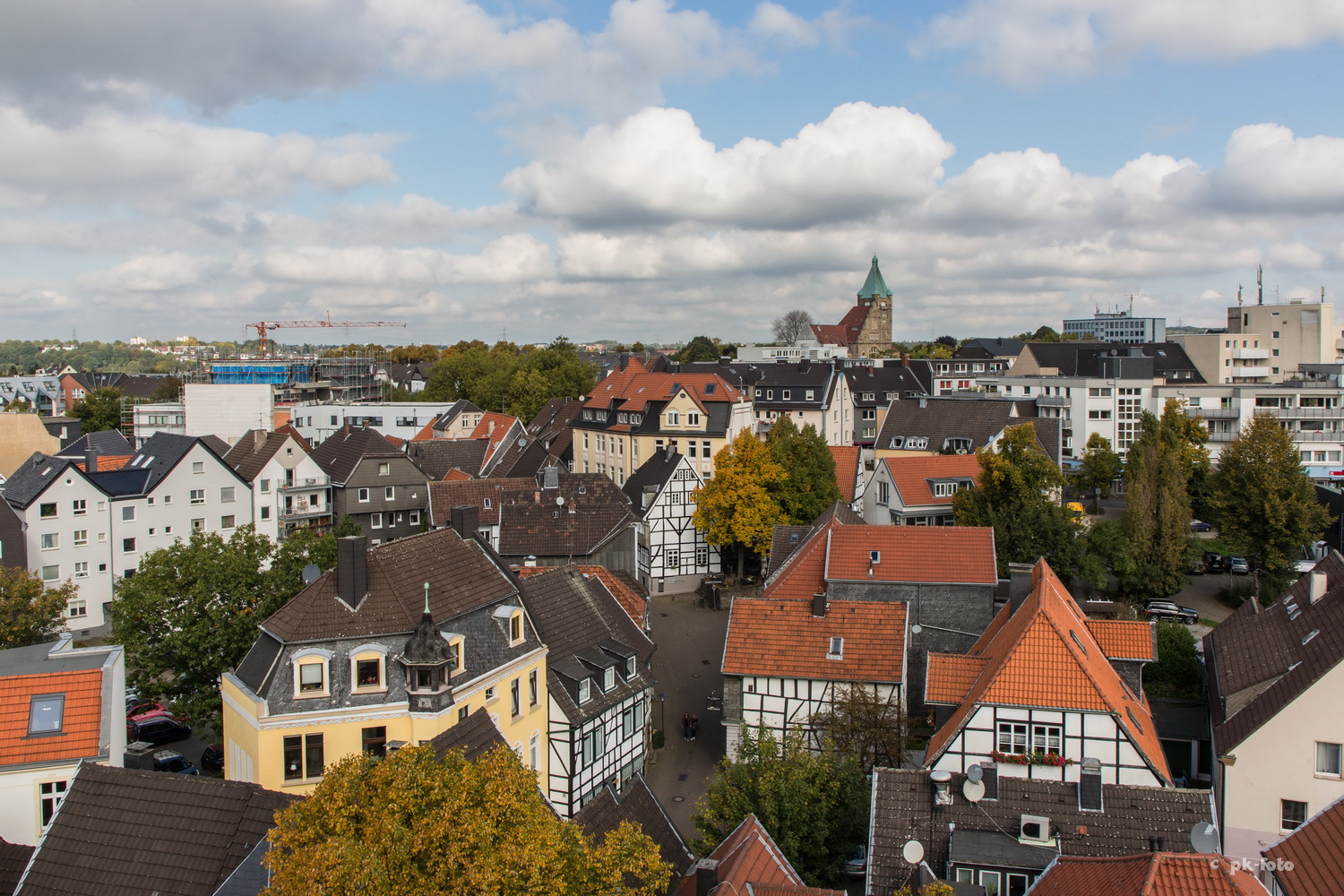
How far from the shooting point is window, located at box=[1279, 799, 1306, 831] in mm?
23828

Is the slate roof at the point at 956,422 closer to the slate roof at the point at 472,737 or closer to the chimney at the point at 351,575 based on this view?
the chimney at the point at 351,575

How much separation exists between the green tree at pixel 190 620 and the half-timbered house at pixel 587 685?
9.51 meters

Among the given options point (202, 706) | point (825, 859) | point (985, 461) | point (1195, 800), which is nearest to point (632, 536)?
point (985, 461)

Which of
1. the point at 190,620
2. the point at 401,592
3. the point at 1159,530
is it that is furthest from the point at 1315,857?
the point at 1159,530

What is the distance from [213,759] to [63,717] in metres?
12.9

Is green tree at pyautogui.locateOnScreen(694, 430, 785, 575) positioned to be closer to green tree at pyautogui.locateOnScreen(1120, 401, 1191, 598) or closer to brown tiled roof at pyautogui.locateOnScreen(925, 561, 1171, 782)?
green tree at pyautogui.locateOnScreen(1120, 401, 1191, 598)

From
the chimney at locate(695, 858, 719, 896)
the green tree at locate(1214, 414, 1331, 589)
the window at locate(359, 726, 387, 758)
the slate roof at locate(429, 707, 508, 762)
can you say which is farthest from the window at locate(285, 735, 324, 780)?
the green tree at locate(1214, 414, 1331, 589)

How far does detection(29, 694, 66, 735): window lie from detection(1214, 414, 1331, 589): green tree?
169ft

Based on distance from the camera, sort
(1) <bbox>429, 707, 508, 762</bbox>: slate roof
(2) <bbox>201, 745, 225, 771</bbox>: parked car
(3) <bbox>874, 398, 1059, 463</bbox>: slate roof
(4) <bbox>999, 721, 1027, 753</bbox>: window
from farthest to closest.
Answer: (3) <bbox>874, 398, 1059, 463</bbox>: slate roof → (2) <bbox>201, 745, 225, 771</bbox>: parked car → (4) <bbox>999, 721, 1027, 753</bbox>: window → (1) <bbox>429, 707, 508, 762</bbox>: slate roof

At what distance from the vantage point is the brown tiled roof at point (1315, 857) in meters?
17.1

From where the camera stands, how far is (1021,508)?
46781 mm

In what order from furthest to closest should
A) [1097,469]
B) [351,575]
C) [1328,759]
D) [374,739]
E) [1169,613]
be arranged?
[1097,469]
[1169,613]
[351,575]
[374,739]
[1328,759]

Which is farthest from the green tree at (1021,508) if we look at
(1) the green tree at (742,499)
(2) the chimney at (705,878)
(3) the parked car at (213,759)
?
(3) the parked car at (213,759)

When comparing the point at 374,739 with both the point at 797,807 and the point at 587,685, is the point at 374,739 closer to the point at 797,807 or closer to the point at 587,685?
the point at 587,685
